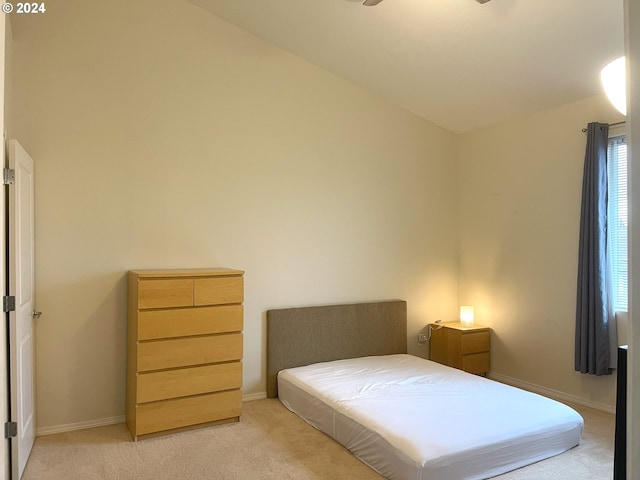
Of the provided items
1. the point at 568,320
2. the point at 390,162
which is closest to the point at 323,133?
the point at 390,162

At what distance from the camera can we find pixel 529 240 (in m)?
4.38

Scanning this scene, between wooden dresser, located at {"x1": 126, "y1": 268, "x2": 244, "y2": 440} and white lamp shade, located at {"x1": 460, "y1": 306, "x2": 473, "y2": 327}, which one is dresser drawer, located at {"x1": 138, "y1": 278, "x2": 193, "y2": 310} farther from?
white lamp shade, located at {"x1": 460, "y1": 306, "x2": 473, "y2": 327}

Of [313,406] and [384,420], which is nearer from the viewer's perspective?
[384,420]

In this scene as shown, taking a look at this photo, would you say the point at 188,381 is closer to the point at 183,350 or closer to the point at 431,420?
the point at 183,350

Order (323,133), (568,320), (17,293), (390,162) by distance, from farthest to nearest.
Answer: (390,162), (323,133), (568,320), (17,293)

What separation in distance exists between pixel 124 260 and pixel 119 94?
123 cm

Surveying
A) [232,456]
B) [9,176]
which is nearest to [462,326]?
[232,456]

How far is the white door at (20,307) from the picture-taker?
2607mm

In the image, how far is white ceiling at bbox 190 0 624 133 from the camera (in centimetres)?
316

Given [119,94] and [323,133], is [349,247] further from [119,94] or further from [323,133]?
[119,94]

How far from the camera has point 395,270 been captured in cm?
482

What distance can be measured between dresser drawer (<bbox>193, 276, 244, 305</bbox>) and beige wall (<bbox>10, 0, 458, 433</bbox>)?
0.51 metres

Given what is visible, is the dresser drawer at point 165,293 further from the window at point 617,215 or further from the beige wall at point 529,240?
the window at point 617,215

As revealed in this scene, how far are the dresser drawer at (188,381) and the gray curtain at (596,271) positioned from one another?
106 inches
